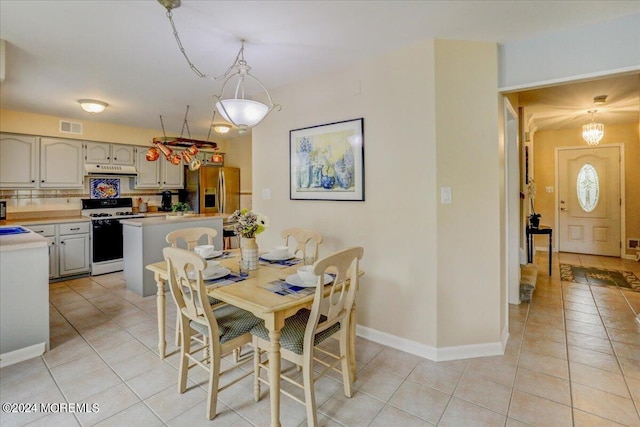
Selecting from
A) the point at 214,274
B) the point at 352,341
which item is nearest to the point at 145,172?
the point at 214,274

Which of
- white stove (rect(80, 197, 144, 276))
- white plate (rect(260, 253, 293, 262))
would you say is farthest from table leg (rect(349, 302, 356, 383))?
white stove (rect(80, 197, 144, 276))

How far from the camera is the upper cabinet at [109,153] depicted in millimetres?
5078

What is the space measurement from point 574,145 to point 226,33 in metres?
6.62

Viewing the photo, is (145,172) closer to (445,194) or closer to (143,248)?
(143,248)

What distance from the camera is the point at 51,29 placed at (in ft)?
7.40

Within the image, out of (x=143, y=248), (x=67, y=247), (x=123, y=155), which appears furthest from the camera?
(x=123, y=155)

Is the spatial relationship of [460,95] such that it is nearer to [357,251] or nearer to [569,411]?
[357,251]

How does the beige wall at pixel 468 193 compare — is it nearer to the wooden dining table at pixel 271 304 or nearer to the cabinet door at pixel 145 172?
the wooden dining table at pixel 271 304

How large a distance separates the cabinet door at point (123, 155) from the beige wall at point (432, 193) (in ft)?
14.9

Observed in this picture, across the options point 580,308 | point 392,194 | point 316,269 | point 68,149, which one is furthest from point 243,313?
point 68,149

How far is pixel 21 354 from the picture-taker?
2.49 meters

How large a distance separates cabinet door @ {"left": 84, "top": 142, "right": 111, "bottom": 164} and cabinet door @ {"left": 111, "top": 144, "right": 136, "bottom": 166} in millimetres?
71

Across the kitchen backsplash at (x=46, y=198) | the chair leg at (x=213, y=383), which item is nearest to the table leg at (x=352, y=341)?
the chair leg at (x=213, y=383)

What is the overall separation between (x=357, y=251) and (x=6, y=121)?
5.39m
